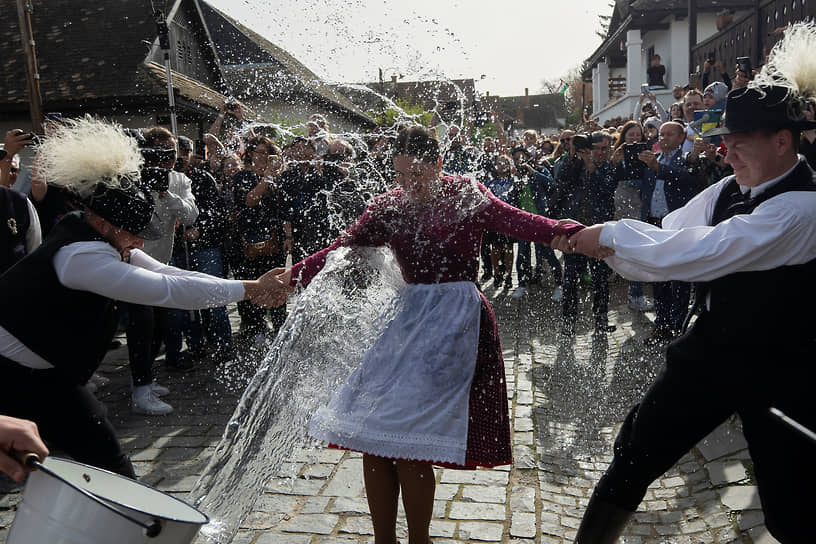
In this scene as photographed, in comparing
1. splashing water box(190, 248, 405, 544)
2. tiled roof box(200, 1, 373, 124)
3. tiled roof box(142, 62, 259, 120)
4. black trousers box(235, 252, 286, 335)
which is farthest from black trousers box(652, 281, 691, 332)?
tiled roof box(200, 1, 373, 124)

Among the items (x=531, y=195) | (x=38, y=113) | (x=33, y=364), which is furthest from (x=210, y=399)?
(x=38, y=113)

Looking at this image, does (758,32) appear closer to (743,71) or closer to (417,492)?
(743,71)

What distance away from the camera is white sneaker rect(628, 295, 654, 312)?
30.3ft

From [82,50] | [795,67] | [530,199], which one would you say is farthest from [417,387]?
[82,50]

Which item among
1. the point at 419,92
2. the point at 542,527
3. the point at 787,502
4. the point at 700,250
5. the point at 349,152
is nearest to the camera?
the point at 787,502

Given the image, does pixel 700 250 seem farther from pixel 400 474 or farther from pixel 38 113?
pixel 38 113

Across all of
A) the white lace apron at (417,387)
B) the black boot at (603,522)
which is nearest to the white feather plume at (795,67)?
the white lace apron at (417,387)

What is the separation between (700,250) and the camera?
2926 mm

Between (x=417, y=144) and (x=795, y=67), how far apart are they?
1696mm

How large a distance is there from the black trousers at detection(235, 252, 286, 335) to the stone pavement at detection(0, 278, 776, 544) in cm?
125

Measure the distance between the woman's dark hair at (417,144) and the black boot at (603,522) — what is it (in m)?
1.82

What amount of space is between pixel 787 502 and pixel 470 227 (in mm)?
1829

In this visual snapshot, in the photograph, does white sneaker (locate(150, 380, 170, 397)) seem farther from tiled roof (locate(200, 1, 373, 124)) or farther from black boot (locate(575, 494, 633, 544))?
tiled roof (locate(200, 1, 373, 124))

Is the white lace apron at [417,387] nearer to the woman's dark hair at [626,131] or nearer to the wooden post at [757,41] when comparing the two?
the woman's dark hair at [626,131]
